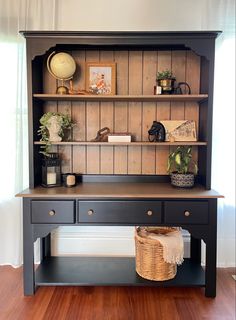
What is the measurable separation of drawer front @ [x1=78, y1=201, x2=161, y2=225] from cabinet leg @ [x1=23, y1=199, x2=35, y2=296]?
381mm

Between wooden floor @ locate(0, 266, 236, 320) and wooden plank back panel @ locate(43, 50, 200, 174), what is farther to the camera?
wooden plank back panel @ locate(43, 50, 200, 174)

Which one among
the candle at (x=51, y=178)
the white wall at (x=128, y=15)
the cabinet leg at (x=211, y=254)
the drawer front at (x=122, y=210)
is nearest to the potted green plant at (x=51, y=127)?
the candle at (x=51, y=178)

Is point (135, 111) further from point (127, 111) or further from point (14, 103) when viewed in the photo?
point (14, 103)

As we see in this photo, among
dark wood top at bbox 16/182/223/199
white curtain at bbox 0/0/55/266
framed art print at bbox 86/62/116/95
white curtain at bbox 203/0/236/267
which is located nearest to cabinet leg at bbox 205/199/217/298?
dark wood top at bbox 16/182/223/199

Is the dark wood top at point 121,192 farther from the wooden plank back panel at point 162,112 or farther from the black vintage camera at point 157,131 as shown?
the black vintage camera at point 157,131

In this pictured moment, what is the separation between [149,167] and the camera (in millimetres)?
2328

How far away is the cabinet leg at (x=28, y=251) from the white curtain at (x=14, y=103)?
1.39 ft

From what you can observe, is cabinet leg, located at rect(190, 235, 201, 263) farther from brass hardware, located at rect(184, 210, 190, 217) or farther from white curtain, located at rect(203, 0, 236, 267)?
brass hardware, located at rect(184, 210, 190, 217)

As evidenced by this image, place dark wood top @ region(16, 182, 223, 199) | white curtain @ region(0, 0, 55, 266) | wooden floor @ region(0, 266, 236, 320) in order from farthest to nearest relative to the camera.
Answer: white curtain @ region(0, 0, 55, 266) < dark wood top @ region(16, 182, 223, 199) < wooden floor @ region(0, 266, 236, 320)

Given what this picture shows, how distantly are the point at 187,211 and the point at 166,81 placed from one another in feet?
3.33

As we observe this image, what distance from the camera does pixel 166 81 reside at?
209 cm

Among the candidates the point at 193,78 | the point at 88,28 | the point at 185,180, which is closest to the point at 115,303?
the point at 185,180

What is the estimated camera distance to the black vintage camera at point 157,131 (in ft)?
7.02

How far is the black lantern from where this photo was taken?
2.08m
